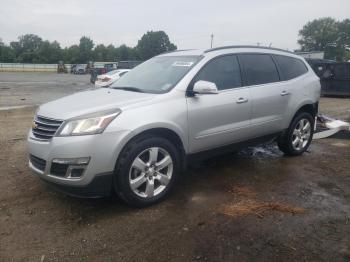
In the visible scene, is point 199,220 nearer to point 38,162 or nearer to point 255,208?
point 255,208

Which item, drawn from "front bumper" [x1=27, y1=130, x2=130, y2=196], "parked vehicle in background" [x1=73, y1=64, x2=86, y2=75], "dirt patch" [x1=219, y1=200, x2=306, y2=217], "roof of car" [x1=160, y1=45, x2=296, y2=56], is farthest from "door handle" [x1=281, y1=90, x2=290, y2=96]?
"parked vehicle in background" [x1=73, y1=64, x2=86, y2=75]

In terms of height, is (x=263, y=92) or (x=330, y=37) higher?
(x=330, y=37)

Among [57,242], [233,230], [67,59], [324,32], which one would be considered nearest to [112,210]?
[57,242]

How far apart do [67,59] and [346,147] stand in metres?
83.4

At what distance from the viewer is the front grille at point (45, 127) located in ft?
11.9

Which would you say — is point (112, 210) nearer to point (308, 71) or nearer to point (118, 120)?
point (118, 120)

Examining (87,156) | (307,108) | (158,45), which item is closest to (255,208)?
(87,156)

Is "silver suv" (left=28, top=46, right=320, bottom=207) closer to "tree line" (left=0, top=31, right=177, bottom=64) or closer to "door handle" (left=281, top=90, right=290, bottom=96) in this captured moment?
"door handle" (left=281, top=90, right=290, bottom=96)

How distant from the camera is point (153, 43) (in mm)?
96938

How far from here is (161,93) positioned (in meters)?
4.11

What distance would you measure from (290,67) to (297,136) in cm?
116

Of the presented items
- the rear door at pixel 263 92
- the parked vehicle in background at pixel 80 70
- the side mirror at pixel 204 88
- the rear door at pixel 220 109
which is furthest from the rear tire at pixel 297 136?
the parked vehicle in background at pixel 80 70

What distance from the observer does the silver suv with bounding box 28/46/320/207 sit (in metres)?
3.52

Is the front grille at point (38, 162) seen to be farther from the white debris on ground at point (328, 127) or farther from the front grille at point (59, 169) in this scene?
the white debris on ground at point (328, 127)
